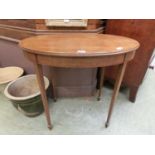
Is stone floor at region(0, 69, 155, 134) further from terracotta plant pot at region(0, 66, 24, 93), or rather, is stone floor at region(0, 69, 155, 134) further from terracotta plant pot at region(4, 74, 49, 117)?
terracotta plant pot at region(0, 66, 24, 93)

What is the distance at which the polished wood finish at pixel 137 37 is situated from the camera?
43.5 inches

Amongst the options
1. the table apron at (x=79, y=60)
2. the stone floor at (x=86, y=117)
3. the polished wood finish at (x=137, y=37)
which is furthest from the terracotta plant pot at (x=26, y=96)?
the polished wood finish at (x=137, y=37)

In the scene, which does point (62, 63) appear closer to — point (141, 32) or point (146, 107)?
point (141, 32)

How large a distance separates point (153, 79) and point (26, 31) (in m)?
1.82

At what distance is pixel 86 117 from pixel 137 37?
90 centimetres

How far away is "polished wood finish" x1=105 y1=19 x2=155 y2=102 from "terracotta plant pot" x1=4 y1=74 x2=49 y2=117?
846 mm

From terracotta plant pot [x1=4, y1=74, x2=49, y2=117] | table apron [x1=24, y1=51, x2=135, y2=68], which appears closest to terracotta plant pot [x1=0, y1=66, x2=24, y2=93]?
terracotta plant pot [x1=4, y1=74, x2=49, y2=117]

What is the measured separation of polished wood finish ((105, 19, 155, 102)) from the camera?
1.10 m

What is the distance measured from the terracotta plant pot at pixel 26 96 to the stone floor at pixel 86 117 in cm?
11

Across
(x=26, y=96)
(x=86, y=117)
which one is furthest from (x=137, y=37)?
(x=26, y=96)

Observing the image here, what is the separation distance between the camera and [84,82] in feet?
4.91
